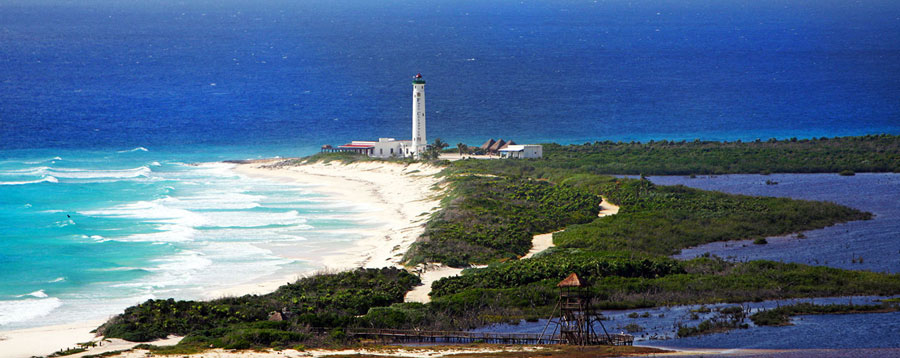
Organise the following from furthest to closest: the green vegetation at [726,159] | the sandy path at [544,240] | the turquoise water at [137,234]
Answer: the green vegetation at [726,159] → the sandy path at [544,240] → the turquoise water at [137,234]

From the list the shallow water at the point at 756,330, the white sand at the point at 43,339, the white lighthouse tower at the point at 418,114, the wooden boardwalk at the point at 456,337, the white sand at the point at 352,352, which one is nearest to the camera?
the white sand at the point at 352,352

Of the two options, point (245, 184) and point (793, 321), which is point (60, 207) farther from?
point (793, 321)

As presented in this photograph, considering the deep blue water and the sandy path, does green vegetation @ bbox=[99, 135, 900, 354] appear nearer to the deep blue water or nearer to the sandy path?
the sandy path

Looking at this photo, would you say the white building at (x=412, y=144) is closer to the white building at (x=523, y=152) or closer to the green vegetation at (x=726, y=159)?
the white building at (x=523, y=152)

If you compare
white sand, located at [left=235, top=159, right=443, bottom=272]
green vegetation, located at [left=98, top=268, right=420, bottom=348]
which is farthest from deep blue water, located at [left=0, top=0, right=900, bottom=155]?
green vegetation, located at [left=98, top=268, right=420, bottom=348]

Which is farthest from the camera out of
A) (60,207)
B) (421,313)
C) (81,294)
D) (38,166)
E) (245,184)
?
(38,166)

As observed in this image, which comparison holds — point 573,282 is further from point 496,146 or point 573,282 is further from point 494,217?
point 496,146

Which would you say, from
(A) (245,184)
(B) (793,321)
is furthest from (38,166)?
(B) (793,321)

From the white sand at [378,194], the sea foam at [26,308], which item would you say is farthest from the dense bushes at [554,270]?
the sea foam at [26,308]

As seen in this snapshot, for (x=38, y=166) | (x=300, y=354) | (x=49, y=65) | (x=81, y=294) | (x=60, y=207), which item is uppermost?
(x=49, y=65)
